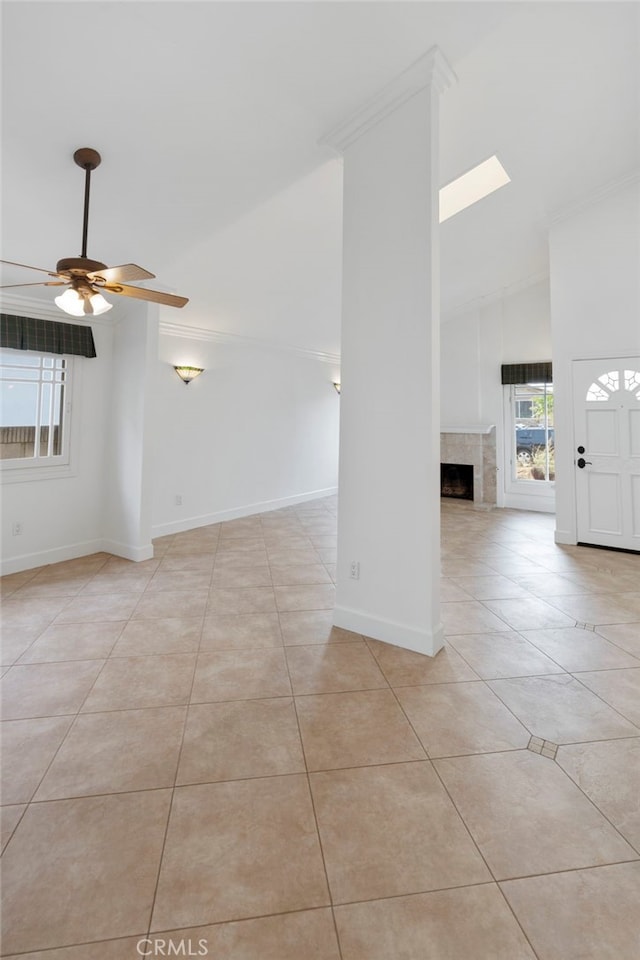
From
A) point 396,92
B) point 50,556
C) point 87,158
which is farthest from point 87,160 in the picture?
point 50,556

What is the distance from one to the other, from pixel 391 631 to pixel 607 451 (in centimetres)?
356

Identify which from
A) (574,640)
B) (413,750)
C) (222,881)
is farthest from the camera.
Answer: (574,640)

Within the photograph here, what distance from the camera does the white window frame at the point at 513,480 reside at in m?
6.73

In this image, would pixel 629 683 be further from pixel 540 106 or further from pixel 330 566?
pixel 540 106

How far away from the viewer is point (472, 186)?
417 cm

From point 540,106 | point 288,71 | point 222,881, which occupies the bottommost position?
point 222,881

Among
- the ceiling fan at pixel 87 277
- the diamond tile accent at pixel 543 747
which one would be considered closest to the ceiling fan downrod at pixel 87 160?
the ceiling fan at pixel 87 277

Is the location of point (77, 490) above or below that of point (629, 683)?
Result: above

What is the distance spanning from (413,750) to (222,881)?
32.4 inches

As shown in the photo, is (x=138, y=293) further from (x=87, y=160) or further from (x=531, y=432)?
(x=531, y=432)

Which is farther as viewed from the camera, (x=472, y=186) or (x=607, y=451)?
(x=607, y=451)

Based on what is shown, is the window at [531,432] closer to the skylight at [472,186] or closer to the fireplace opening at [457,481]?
the fireplace opening at [457,481]

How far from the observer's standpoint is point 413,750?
168 centimetres

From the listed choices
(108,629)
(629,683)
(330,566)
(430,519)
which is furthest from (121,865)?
(330,566)
